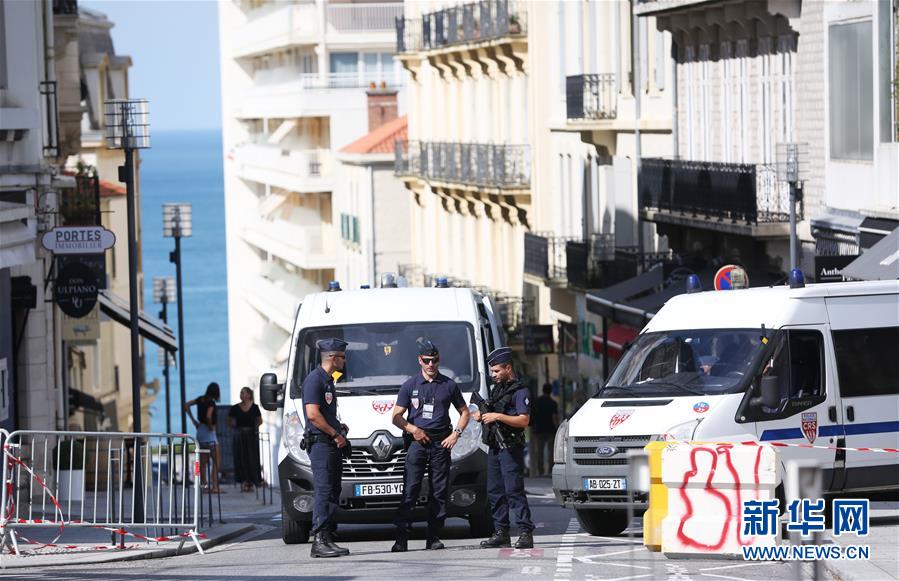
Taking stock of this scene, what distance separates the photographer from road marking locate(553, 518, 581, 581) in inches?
614

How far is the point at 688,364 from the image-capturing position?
61.7 feet

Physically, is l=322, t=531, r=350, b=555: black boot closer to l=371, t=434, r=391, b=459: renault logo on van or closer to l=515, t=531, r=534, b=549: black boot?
l=371, t=434, r=391, b=459: renault logo on van

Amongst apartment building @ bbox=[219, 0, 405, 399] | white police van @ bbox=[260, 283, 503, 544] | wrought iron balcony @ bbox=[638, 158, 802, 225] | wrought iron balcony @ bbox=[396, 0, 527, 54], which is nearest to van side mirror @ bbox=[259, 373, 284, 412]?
white police van @ bbox=[260, 283, 503, 544]

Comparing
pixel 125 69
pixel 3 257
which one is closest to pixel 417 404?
pixel 3 257

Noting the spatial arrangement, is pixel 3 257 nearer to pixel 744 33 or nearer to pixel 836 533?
pixel 836 533

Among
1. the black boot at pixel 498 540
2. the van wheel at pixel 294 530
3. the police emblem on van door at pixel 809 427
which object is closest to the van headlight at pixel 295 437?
the van wheel at pixel 294 530

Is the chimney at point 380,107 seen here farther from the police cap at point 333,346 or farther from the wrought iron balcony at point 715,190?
the police cap at point 333,346

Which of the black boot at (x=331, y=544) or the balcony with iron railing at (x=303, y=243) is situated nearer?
the black boot at (x=331, y=544)

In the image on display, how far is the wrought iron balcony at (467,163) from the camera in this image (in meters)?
52.9

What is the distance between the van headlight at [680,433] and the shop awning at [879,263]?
9043mm

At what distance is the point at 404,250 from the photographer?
69.6m

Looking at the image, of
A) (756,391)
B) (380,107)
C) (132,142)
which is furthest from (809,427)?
(380,107)

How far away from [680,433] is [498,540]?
180 cm

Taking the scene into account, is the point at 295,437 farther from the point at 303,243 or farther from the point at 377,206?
the point at 303,243
